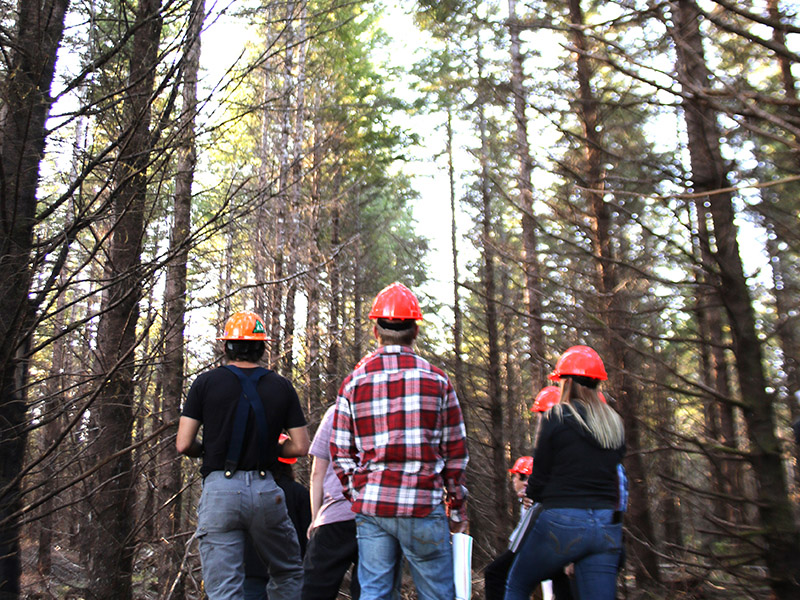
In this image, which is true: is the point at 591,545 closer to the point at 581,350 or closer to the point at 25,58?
the point at 581,350

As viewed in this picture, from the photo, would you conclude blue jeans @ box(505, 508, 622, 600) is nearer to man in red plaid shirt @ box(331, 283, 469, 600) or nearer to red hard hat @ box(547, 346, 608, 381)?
man in red plaid shirt @ box(331, 283, 469, 600)

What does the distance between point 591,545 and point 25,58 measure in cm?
438

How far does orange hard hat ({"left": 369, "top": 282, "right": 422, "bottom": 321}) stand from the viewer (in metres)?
3.70

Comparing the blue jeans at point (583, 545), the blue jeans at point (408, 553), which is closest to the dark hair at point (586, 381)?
the blue jeans at point (583, 545)

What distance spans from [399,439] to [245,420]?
1.23 m

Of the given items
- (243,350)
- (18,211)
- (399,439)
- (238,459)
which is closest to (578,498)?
(399,439)

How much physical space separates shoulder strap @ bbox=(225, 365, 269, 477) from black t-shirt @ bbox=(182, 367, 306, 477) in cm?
2

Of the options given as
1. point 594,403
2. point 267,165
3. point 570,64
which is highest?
point 267,165

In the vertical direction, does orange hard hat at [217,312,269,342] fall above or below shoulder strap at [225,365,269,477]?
above

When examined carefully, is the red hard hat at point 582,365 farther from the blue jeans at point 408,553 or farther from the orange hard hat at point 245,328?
the orange hard hat at point 245,328

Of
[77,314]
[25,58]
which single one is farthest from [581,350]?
[77,314]

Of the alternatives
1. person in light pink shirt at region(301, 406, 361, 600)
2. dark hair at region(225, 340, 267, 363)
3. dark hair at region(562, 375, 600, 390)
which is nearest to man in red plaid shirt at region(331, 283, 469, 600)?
person in light pink shirt at region(301, 406, 361, 600)

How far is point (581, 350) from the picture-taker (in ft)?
14.6

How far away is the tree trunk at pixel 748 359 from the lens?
140 inches
